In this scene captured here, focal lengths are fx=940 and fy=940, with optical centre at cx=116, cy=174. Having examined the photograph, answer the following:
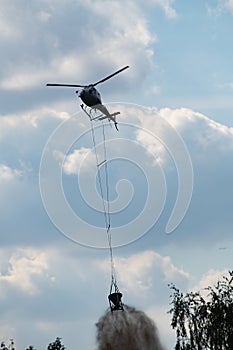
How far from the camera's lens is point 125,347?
284 feet

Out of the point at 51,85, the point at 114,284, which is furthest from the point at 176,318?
the point at 51,85

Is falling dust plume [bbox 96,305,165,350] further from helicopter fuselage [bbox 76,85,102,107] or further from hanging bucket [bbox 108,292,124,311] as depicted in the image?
helicopter fuselage [bbox 76,85,102,107]

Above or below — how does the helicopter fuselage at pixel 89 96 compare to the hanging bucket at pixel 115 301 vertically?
above

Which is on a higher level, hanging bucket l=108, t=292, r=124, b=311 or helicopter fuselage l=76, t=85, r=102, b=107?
helicopter fuselage l=76, t=85, r=102, b=107

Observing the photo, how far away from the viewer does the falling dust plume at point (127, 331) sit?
85.1 meters

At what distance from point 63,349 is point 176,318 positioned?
3561 centimetres

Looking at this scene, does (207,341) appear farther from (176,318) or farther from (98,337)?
(98,337)

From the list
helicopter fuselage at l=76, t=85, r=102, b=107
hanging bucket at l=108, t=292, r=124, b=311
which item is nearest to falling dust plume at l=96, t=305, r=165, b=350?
hanging bucket at l=108, t=292, r=124, b=311

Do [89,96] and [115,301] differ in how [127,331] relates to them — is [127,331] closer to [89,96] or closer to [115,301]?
[115,301]

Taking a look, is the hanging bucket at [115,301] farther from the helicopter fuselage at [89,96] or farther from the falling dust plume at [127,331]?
the helicopter fuselage at [89,96]

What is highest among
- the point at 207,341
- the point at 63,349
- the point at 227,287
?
the point at 63,349

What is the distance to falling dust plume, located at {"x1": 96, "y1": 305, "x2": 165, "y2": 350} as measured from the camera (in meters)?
85.1

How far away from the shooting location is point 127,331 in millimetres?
85875

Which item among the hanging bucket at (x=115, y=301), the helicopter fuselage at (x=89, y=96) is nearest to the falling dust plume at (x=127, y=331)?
the hanging bucket at (x=115, y=301)
